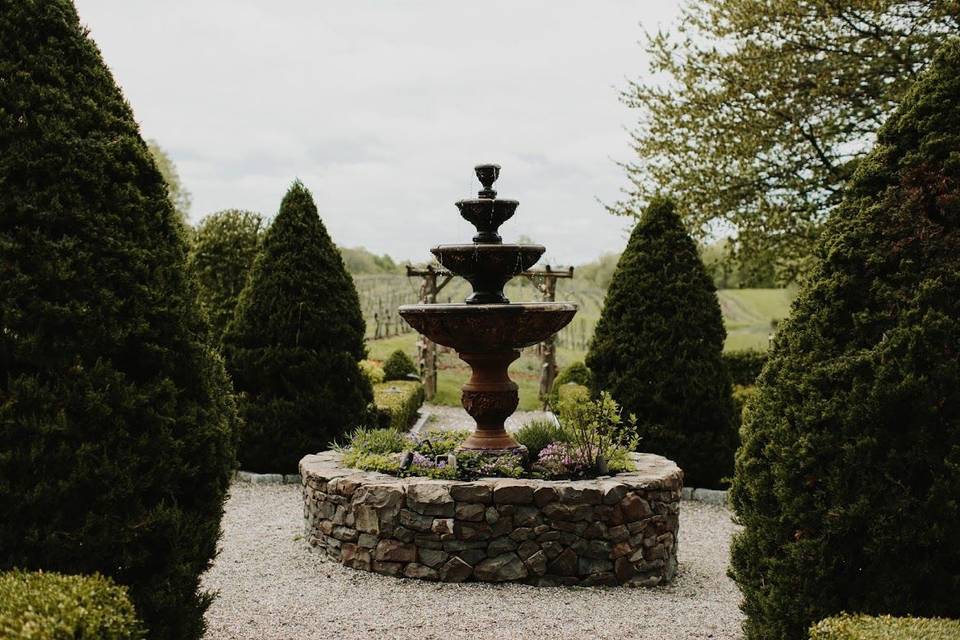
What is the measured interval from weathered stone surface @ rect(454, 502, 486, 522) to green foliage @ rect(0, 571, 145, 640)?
11.4ft

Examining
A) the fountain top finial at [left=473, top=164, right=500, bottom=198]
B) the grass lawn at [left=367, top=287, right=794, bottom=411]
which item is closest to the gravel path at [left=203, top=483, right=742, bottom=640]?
the fountain top finial at [left=473, top=164, right=500, bottom=198]

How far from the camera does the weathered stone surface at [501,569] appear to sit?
23.3 ft

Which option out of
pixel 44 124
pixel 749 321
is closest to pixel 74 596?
pixel 44 124

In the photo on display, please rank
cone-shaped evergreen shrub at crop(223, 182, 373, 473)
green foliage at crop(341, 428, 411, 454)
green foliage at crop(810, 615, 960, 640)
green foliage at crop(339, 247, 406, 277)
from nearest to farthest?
green foliage at crop(810, 615, 960, 640)
green foliage at crop(341, 428, 411, 454)
cone-shaped evergreen shrub at crop(223, 182, 373, 473)
green foliage at crop(339, 247, 406, 277)

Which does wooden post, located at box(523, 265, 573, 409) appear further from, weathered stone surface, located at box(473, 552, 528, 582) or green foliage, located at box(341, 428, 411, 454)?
weathered stone surface, located at box(473, 552, 528, 582)

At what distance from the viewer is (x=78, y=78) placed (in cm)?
446

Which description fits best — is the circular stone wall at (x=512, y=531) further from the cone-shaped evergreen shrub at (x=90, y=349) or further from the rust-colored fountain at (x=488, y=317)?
the cone-shaped evergreen shrub at (x=90, y=349)

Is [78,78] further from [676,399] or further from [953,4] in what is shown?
[953,4]

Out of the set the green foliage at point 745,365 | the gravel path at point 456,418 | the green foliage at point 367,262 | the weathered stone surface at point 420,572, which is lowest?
the weathered stone surface at point 420,572

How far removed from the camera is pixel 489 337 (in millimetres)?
7879

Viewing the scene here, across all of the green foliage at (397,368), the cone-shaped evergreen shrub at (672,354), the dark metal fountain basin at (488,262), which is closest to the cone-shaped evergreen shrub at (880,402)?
the dark metal fountain basin at (488,262)

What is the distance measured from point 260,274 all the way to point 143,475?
772 centimetres

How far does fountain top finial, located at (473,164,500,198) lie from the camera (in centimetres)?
848

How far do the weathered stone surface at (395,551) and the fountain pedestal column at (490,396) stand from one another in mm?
1364
